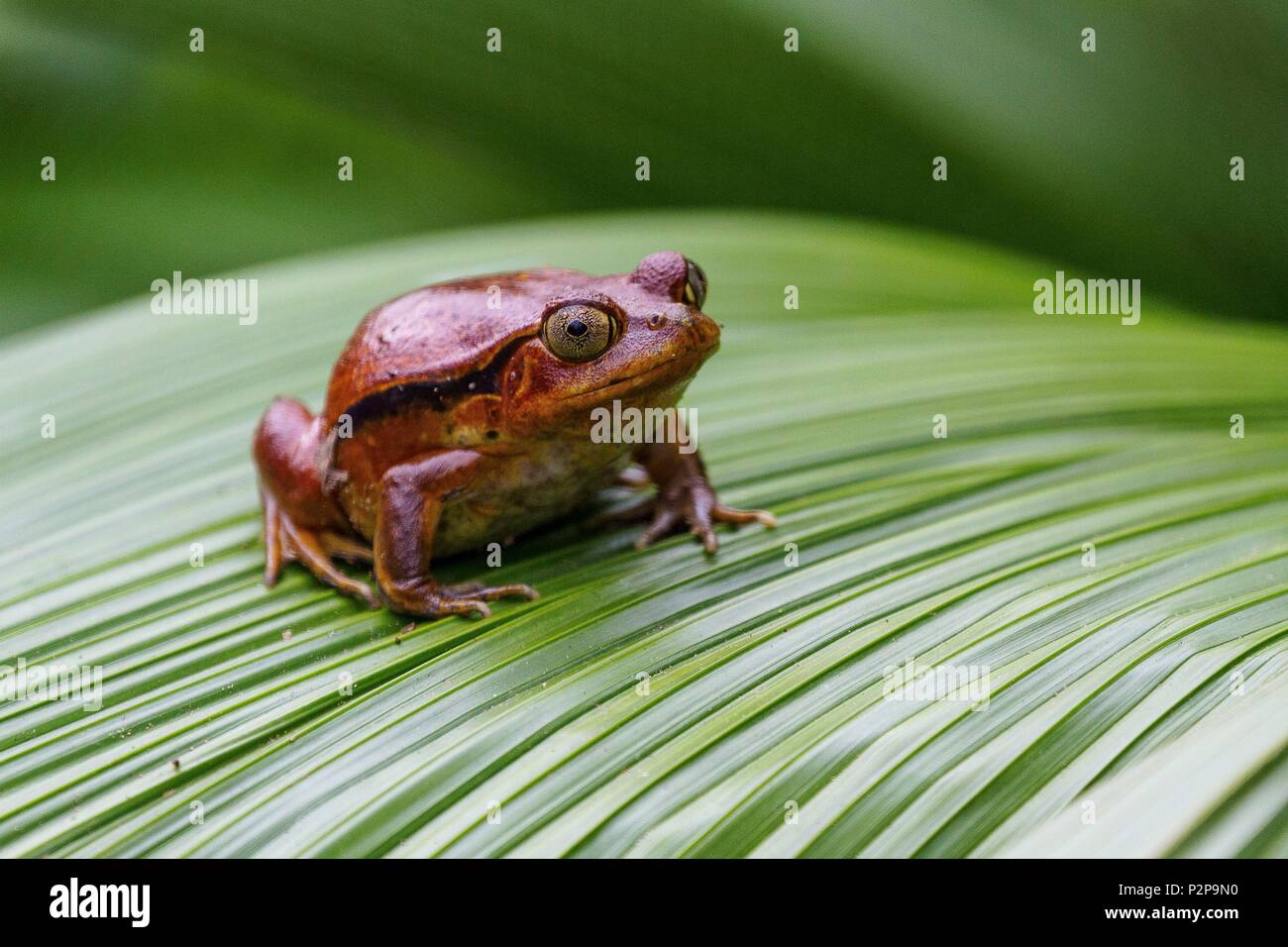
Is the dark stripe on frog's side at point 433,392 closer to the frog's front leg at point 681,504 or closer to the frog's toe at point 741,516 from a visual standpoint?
the frog's front leg at point 681,504

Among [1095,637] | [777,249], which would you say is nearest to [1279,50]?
[777,249]

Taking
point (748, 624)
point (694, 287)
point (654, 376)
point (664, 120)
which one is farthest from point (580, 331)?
point (664, 120)

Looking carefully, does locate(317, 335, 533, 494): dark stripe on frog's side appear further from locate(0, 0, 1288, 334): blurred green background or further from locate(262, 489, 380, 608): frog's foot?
locate(0, 0, 1288, 334): blurred green background

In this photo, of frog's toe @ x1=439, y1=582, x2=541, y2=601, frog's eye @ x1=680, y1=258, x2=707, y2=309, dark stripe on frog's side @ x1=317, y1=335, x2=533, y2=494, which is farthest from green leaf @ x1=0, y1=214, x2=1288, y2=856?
frog's eye @ x1=680, y1=258, x2=707, y2=309

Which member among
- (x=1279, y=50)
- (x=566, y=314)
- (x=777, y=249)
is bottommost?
(x=566, y=314)

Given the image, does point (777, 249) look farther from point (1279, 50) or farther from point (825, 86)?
point (1279, 50)

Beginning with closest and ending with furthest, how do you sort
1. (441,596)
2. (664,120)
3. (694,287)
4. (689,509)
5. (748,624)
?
(748,624), (441,596), (694,287), (689,509), (664,120)

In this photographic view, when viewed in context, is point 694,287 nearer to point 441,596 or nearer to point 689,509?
point 689,509
